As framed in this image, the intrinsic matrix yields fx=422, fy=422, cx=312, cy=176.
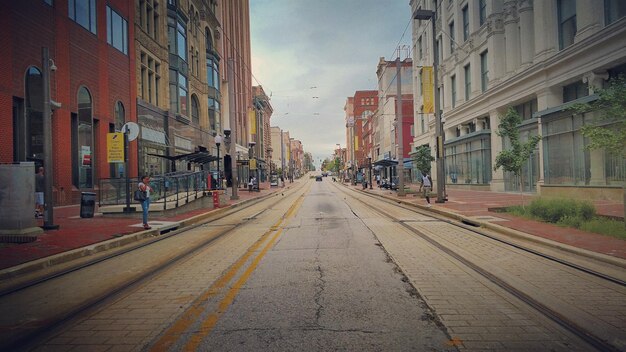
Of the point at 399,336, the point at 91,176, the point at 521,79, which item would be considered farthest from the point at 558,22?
the point at 91,176

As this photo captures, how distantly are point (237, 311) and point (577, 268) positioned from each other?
5.54 meters

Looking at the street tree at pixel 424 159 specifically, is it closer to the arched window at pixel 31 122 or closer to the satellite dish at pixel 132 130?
the satellite dish at pixel 132 130

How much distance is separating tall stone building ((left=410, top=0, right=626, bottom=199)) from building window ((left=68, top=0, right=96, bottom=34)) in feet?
62.7

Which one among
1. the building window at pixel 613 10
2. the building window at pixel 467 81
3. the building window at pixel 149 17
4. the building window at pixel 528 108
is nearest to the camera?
the building window at pixel 613 10

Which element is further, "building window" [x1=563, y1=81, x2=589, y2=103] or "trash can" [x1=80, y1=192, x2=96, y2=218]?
"building window" [x1=563, y1=81, x2=589, y2=103]

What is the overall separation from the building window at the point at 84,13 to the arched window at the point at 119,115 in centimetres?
475

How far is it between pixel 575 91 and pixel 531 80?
114 inches

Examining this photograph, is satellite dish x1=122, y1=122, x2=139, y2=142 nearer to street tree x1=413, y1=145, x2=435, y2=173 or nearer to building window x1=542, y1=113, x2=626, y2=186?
building window x1=542, y1=113, x2=626, y2=186

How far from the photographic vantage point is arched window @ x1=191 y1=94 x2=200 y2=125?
142 feet

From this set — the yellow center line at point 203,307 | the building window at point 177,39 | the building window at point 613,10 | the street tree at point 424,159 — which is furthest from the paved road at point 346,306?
the building window at point 177,39

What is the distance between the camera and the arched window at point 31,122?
59.6 feet

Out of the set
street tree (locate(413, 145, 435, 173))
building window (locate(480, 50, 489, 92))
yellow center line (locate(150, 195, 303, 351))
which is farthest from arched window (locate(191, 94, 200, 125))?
→ yellow center line (locate(150, 195, 303, 351))

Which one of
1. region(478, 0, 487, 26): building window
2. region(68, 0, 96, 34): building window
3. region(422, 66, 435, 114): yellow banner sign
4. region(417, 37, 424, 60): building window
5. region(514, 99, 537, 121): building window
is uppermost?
region(417, 37, 424, 60): building window

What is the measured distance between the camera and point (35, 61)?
63.0 ft
